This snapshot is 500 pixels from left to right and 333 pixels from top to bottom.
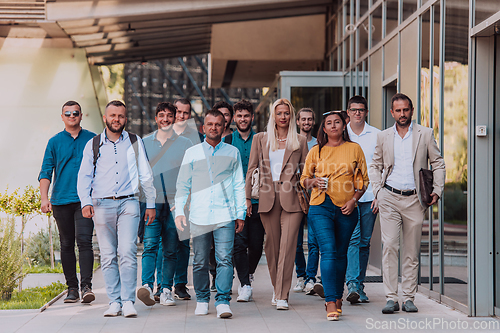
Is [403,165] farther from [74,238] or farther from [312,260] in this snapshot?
[74,238]

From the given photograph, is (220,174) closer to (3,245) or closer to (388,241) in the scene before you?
(388,241)

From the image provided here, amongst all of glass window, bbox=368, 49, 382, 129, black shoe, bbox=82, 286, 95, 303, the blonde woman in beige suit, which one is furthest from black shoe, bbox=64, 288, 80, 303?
glass window, bbox=368, 49, 382, 129

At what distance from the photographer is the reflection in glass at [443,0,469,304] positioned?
5723mm

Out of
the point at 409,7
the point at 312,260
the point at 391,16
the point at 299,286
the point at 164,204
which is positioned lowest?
the point at 299,286

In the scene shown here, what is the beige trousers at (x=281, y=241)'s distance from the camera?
5.72m

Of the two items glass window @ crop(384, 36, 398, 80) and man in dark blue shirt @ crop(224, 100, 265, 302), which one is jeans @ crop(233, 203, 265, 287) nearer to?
man in dark blue shirt @ crop(224, 100, 265, 302)

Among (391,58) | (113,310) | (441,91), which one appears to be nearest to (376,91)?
(391,58)

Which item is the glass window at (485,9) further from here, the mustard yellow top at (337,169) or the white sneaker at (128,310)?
the white sneaker at (128,310)

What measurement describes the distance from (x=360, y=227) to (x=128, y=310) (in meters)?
2.48

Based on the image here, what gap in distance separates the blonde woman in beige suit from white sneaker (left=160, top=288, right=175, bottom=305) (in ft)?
3.41

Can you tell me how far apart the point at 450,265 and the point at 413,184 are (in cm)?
105

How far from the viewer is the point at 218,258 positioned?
5.52 m

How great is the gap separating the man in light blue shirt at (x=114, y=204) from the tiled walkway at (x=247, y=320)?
1.09 feet

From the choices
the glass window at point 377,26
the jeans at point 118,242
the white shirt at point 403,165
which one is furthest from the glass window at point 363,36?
the jeans at point 118,242
